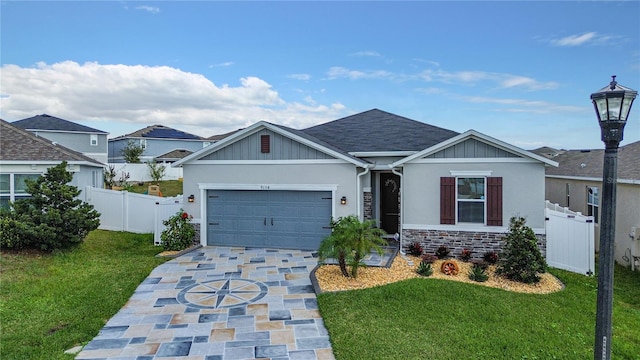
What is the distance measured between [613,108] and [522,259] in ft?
19.6

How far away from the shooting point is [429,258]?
34.0 feet

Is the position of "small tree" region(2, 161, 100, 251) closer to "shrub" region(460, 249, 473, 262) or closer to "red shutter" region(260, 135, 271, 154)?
"red shutter" region(260, 135, 271, 154)

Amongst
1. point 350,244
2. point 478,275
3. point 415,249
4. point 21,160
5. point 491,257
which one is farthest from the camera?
point 21,160

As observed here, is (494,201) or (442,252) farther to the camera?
(442,252)

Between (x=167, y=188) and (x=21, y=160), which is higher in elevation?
(x=21, y=160)

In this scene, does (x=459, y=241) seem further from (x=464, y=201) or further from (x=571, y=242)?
(x=571, y=242)

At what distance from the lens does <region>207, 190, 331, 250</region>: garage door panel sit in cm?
1177

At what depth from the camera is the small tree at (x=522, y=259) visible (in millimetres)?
8695

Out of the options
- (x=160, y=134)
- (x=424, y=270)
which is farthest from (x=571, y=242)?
(x=160, y=134)

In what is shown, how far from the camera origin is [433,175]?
36.1 feet

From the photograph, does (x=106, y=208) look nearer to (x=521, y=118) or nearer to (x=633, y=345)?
(x=633, y=345)

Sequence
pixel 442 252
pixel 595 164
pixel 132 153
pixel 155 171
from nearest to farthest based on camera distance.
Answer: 1. pixel 442 252
2. pixel 595 164
3. pixel 155 171
4. pixel 132 153

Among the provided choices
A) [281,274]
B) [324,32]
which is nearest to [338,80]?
[324,32]

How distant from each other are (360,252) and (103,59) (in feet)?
44.4
